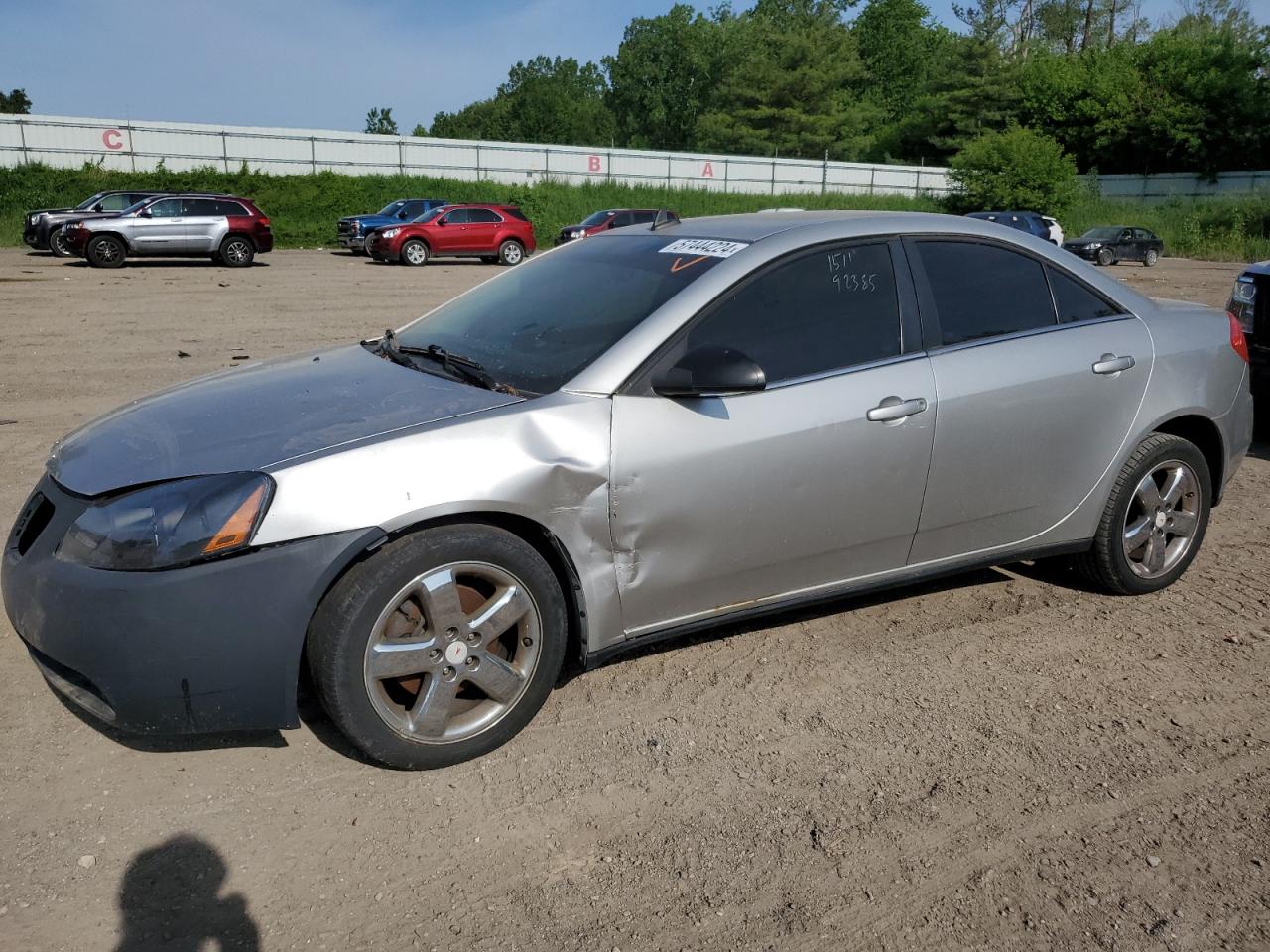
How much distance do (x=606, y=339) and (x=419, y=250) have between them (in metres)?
25.5

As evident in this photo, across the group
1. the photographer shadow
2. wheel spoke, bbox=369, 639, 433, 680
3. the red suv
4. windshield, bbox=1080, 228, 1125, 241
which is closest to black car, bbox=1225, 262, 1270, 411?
wheel spoke, bbox=369, 639, 433, 680

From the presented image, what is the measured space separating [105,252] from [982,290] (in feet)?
77.7

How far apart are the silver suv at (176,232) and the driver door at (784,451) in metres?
23.5

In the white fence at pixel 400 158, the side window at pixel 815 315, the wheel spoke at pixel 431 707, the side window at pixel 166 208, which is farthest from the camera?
the white fence at pixel 400 158

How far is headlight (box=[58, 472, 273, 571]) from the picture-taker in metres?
2.87

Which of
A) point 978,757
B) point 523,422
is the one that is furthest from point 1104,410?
point 523,422

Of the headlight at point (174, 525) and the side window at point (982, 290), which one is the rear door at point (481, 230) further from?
the headlight at point (174, 525)

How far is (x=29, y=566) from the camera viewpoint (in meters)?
3.10

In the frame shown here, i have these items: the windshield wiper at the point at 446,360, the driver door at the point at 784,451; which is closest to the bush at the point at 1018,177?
the driver door at the point at 784,451

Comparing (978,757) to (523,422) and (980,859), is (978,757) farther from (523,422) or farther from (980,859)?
(523,422)

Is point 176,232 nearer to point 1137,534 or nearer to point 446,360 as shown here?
point 446,360

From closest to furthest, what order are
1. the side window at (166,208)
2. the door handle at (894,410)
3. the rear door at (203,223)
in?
the door handle at (894,410) < the side window at (166,208) < the rear door at (203,223)

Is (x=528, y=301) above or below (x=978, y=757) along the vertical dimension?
above

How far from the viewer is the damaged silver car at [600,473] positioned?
9.64 ft
